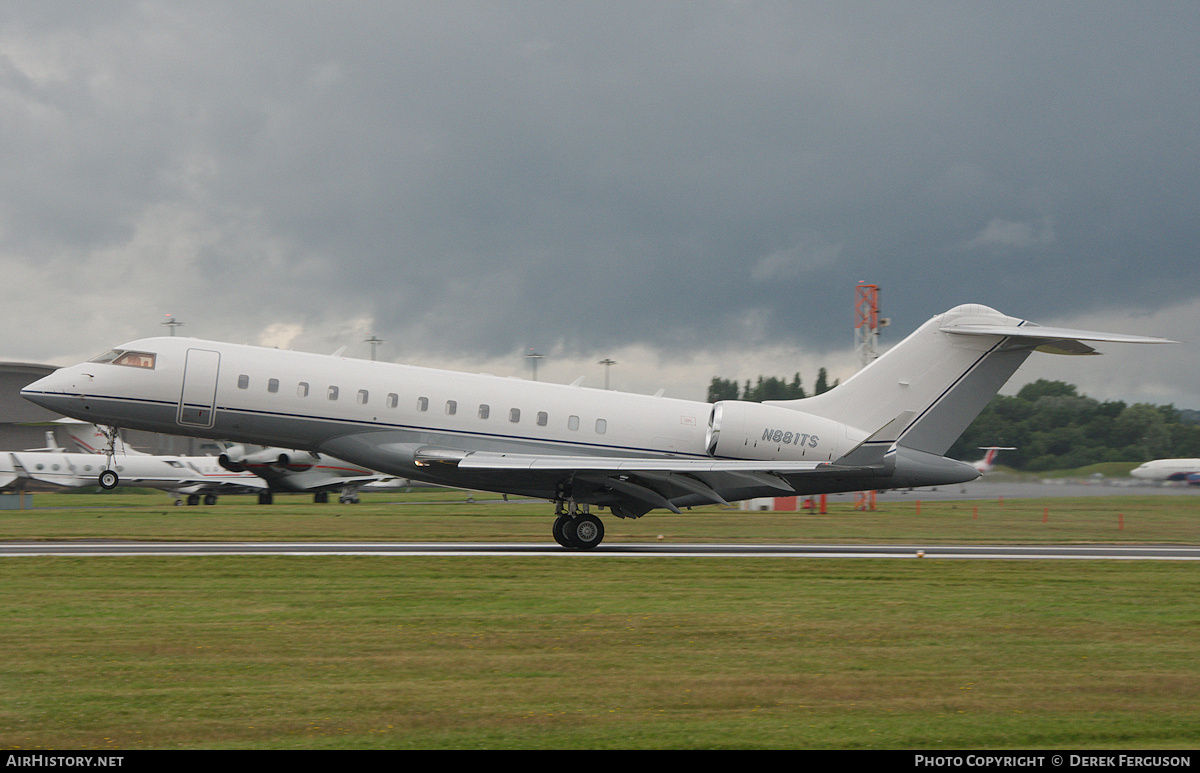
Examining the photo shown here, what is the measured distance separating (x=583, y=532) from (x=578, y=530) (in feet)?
0.40

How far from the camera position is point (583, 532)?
22.6 metres

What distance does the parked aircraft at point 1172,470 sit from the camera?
52.9m

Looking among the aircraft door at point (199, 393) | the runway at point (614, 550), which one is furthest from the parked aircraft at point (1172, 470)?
the aircraft door at point (199, 393)

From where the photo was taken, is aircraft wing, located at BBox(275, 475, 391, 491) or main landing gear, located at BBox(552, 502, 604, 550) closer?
main landing gear, located at BBox(552, 502, 604, 550)

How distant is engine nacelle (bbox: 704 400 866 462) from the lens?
922 inches

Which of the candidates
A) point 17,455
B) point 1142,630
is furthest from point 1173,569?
point 17,455

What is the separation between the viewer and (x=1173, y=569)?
1956 centimetres

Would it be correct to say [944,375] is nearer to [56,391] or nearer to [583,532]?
[583,532]

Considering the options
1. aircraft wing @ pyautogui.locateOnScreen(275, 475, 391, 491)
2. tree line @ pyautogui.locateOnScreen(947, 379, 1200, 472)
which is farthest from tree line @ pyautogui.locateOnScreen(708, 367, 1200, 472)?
aircraft wing @ pyautogui.locateOnScreen(275, 475, 391, 491)

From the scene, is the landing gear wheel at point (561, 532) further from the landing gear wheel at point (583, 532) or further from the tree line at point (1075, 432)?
the tree line at point (1075, 432)

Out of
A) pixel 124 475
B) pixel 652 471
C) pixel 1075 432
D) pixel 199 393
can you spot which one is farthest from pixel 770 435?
pixel 124 475

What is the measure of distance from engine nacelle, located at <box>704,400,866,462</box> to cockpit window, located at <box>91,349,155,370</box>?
41.2 feet

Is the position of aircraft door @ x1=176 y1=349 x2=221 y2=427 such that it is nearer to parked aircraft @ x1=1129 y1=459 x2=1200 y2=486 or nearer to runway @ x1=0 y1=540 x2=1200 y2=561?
runway @ x1=0 y1=540 x2=1200 y2=561
